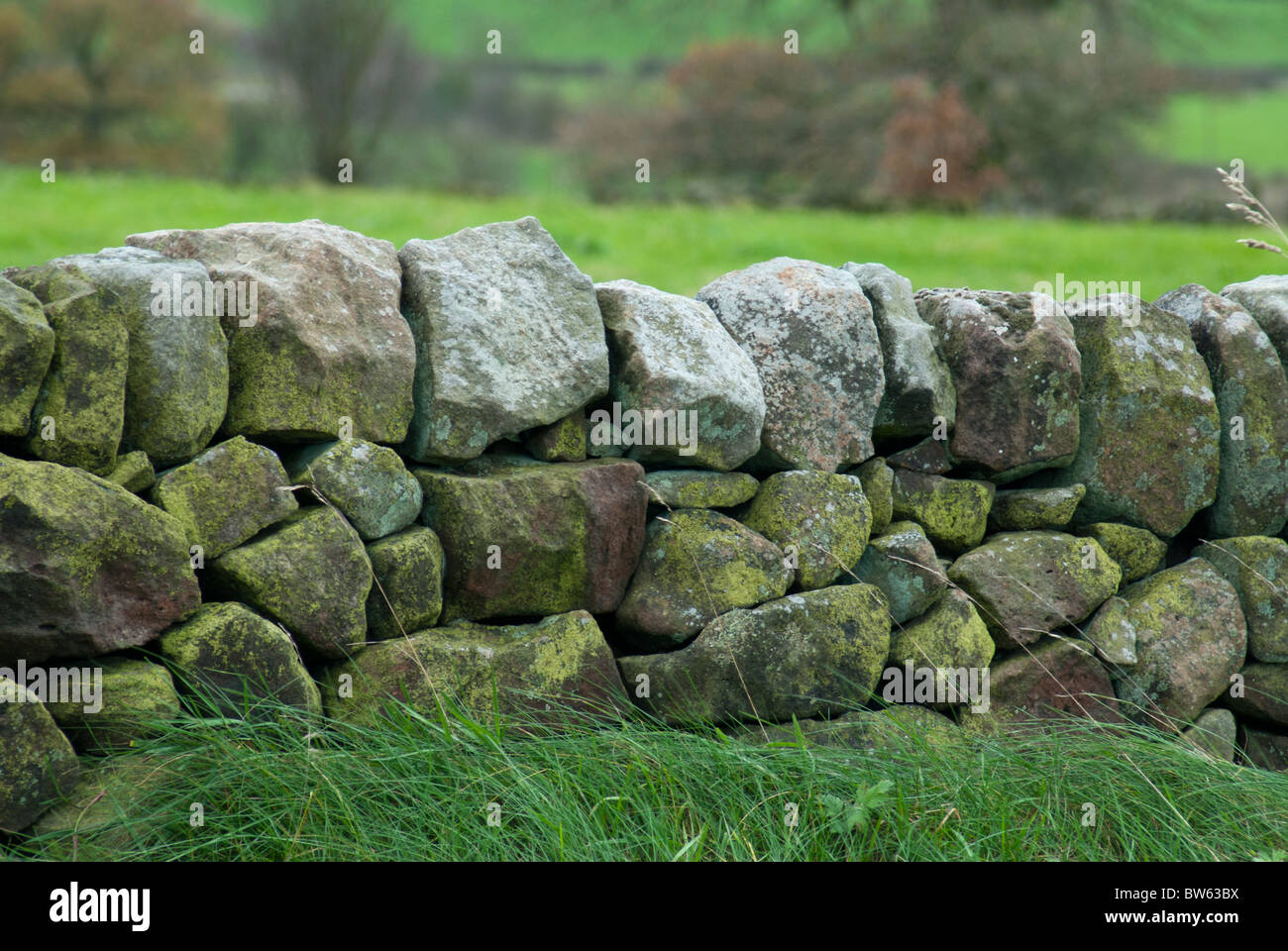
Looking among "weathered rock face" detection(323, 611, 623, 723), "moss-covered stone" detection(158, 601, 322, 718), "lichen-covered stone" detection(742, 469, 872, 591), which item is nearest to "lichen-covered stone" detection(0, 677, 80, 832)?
"moss-covered stone" detection(158, 601, 322, 718)

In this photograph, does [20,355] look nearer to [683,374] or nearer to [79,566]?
[79,566]

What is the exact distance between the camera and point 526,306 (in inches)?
125

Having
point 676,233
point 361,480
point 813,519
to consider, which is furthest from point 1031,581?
point 676,233

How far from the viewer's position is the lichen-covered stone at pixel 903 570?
3471 mm

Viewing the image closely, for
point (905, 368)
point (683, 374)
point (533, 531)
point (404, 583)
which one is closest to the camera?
point (404, 583)

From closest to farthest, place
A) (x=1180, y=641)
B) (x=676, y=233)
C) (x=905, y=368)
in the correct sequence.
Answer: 1. (x=905, y=368)
2. (x=1180, y=641)
3. (x=676, y=233)

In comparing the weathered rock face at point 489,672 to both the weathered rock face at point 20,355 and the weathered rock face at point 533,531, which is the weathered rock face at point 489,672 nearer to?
the weathered rock face at point 533,531

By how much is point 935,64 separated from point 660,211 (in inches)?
350

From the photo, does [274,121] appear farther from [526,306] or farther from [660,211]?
[526,306]

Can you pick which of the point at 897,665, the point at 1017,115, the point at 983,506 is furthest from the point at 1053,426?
Result: the point at 1017,115

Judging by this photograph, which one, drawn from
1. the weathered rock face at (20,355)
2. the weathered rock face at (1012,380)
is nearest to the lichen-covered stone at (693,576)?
the weathered rock face at (1012,380)

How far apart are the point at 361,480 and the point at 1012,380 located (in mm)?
2035

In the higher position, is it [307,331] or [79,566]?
[307,331]

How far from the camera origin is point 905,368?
3.43m
